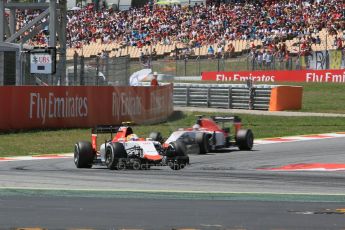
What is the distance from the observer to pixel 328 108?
3459 centimetres

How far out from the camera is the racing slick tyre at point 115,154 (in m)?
15.4

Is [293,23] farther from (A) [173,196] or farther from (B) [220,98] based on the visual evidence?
(A) [173,196]

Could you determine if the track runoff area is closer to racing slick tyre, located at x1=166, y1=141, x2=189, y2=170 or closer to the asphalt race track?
the asphalt race track

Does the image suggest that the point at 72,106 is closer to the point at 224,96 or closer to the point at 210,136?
the point at 210,136

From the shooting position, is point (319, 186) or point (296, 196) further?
point (319, 186)

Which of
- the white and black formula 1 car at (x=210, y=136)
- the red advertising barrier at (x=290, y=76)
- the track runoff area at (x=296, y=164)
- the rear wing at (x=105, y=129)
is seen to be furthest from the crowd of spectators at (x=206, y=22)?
the rear wing at (x=105, y=129)

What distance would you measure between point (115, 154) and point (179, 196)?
13.2ft

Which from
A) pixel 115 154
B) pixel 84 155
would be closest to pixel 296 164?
pixel 115 154

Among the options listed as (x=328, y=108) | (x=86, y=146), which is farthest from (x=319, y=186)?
(x=328, y=108)

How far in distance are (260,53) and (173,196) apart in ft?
118

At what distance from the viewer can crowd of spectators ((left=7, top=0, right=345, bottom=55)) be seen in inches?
1905

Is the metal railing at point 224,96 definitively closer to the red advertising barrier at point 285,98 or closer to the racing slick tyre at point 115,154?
the red advertising barrier at point 285,98

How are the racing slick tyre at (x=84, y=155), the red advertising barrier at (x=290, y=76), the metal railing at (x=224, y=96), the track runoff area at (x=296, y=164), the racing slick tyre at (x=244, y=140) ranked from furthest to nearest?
the red advertising barrier at (x=290, y=76), the metal railing at (x=224, y=96), the racing slick tyre at (x=244, y=140), the racing slick tyre at (x=84, y=155), the track runoff area at (x=296, y=164)

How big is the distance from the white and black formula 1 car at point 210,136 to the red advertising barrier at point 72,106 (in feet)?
20.5
